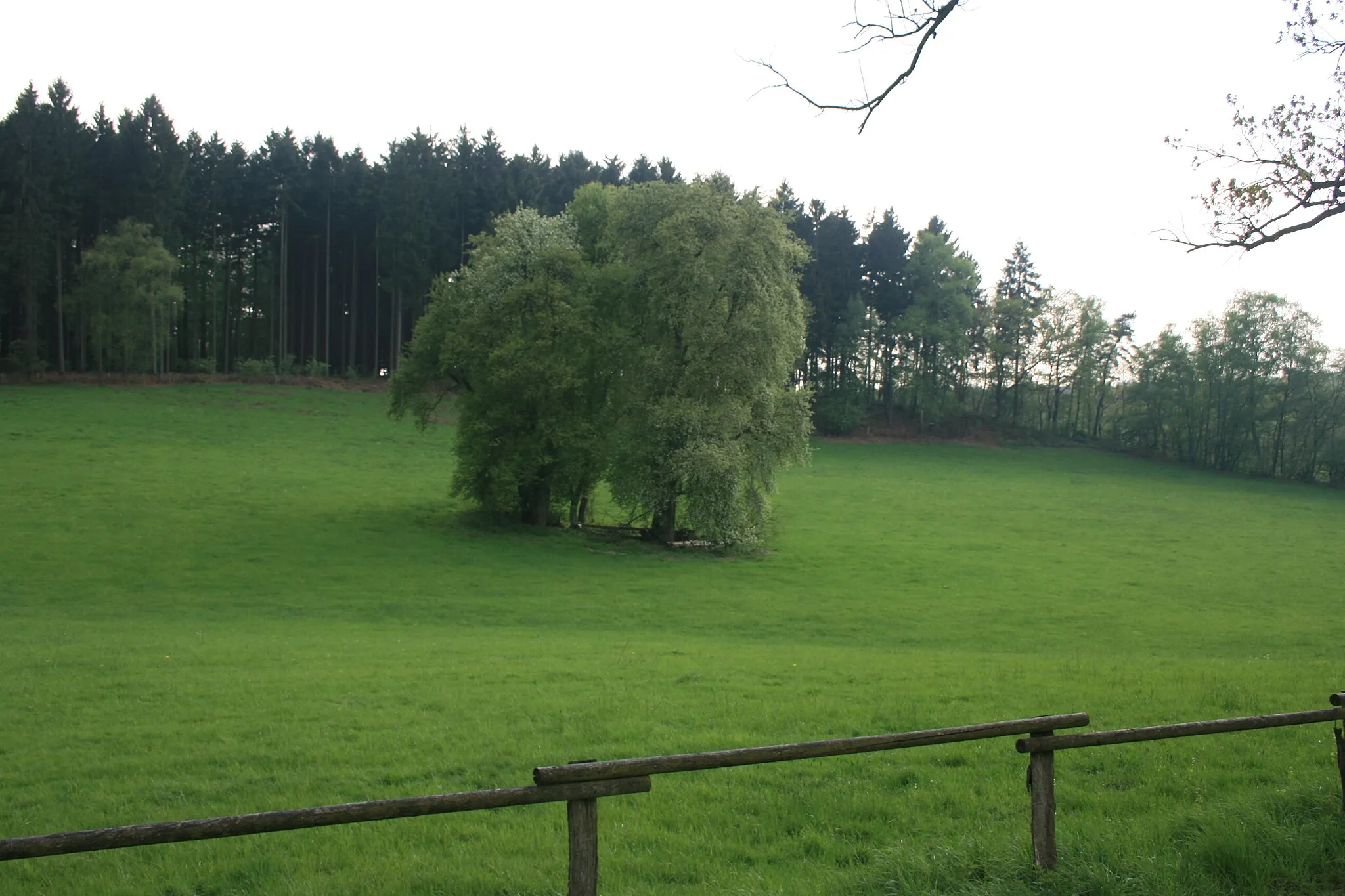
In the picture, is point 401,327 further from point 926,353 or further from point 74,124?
point 926,353

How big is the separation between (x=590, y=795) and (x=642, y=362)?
34864 millimetres

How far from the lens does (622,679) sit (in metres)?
16.4

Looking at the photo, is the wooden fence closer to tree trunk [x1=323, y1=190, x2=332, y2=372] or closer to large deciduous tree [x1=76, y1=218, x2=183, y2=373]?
large deciduous tree [x1=76, y1=218, x2=183, y2=373]

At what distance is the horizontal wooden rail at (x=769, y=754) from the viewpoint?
16.3 feet

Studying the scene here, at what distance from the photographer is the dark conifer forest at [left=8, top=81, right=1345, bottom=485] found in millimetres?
68375

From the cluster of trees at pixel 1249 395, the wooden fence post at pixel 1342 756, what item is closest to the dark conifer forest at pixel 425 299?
the cluster of trees at pixel 1249 395

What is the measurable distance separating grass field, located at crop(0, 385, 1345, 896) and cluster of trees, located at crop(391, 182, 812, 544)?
3.31 metres

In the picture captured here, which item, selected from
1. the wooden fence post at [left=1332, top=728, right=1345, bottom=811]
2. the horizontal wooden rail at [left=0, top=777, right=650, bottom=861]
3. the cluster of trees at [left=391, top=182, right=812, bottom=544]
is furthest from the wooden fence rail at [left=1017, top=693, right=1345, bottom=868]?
the cluster of trees at [left=391, top=182, right=812, bottom=544]

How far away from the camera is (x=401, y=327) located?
78.6 meters

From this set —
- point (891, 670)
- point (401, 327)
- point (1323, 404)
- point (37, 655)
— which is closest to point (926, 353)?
point (1323, 404)

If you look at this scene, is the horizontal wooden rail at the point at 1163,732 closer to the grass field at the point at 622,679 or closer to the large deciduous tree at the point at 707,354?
the grass field at the point at 622,679

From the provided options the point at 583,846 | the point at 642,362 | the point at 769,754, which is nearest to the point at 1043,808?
the point at 769,754

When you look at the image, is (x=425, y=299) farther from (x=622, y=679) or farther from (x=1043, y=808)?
(x=1043, y=808)

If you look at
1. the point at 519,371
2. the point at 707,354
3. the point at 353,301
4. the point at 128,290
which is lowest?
the point at 519,371
